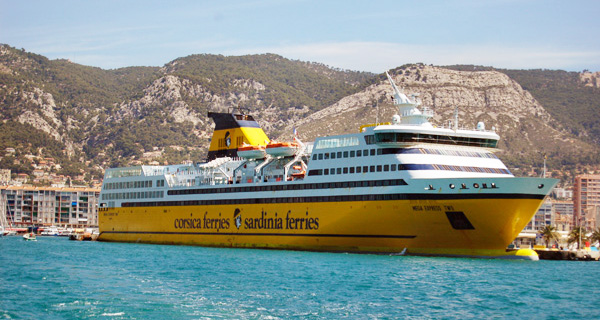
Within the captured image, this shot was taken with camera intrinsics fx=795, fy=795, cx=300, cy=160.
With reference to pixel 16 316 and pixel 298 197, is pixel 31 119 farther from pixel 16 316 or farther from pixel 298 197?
pixel 16 316

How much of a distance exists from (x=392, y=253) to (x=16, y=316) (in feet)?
78.5

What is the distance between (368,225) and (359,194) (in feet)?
5.89

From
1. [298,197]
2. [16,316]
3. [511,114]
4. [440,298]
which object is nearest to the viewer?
[16,316]

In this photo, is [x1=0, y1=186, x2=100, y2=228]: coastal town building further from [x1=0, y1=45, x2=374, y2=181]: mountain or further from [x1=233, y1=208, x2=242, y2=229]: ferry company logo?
[x1=233, y1=208, x2=242, y2=229]: ferry company logo

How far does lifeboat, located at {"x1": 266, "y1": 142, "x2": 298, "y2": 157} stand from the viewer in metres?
50.8

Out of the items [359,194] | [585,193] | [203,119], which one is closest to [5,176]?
[203,119]

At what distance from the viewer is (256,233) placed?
50.8 metres

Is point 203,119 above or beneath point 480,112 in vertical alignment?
above

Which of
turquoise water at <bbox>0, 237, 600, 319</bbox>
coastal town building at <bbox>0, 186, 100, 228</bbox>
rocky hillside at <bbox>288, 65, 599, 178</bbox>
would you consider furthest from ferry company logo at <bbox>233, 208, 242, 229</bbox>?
rocky hillside at <bbox>288, 65, 599, 178</bbox>

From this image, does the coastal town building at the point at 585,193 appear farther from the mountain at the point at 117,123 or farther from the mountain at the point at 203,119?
the mountain at the point at 117,123

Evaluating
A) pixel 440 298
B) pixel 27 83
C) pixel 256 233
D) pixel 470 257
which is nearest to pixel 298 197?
pixel 256 233

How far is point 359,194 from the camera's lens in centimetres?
4394

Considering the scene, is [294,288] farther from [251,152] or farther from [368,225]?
[251,152]

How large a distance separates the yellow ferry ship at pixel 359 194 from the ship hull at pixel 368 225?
59mm
